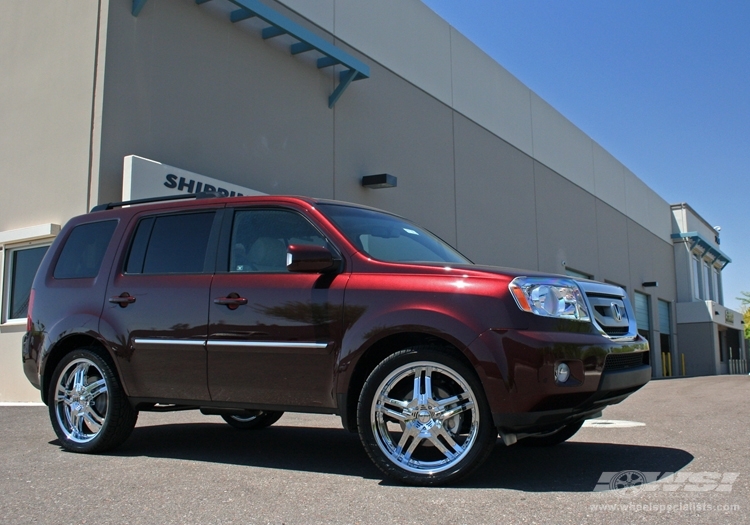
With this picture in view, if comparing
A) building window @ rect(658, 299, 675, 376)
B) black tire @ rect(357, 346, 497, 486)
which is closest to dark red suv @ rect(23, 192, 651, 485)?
black tire @ rect(357, 346, 497, 486)

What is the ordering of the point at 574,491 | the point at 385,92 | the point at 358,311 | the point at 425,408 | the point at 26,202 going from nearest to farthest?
the point at 574,491, the point at 425,408, the point at 358,311, the point at 26,202, the point at 385,92

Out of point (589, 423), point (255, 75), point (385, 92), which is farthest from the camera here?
point (385, 92)

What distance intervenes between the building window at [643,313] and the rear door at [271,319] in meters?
32.9

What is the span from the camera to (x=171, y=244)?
566cm

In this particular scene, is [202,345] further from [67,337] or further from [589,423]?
[589,423]

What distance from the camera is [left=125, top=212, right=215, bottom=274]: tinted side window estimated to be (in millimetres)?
5480

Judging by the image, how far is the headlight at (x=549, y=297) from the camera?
4328 mm

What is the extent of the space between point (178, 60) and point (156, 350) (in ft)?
26.7

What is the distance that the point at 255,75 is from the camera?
45.1ft

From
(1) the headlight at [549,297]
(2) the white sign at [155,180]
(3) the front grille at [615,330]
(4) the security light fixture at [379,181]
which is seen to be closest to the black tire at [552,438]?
(3) the front grille at [615,330]

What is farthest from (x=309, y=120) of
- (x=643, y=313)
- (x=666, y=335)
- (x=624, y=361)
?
(x=666, y=335)

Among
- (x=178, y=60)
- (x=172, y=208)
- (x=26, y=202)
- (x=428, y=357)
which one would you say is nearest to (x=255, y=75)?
(x=178, y=60)

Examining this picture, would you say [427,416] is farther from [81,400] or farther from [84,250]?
[84,250]

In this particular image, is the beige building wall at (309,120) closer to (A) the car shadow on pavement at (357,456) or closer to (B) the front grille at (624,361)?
(A) the car shadow on pavement at (357,456)
